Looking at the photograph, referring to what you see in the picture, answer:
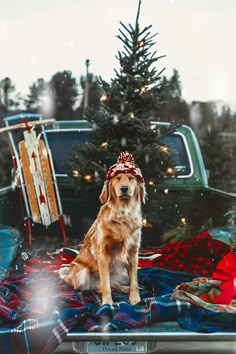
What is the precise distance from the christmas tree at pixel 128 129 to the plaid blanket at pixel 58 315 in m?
1.26

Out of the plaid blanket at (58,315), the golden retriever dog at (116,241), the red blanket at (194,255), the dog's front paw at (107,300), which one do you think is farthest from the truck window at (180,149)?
the dog's front paw at (107,300)

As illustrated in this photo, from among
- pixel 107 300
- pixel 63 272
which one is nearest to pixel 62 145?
pixel 63 272

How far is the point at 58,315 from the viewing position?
9.12ft

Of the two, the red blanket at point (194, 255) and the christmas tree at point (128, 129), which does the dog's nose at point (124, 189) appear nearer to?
the red blanket at point (194, 255)

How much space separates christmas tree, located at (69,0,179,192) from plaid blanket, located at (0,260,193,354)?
1.26 meters

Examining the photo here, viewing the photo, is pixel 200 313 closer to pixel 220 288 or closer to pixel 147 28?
pixel 220 288

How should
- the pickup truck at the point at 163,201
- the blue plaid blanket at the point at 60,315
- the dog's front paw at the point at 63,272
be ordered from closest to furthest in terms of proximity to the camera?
the blue plaid blanket at the point at 60,315, the dog's front paw at the point at 63,272, the pickup truck at the point at 163,201

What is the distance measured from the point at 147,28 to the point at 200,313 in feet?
6.89

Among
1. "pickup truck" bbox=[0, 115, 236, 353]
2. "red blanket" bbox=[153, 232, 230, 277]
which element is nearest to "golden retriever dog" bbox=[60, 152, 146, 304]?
"red blanket" bbox=[153, 232, 230, 277]

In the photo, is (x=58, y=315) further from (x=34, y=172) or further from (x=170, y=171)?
(x=170, y=171)

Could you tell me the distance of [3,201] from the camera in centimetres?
416

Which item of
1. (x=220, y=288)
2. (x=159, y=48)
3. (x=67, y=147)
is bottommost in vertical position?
(x=220, y=288)

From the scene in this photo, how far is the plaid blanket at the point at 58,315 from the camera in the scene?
8.83 ft

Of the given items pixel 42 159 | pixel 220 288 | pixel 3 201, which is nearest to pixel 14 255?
pixel 3 201
